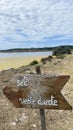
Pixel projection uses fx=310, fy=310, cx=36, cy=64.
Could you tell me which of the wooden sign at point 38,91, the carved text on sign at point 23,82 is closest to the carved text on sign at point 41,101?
the wooden sign at point 38,91

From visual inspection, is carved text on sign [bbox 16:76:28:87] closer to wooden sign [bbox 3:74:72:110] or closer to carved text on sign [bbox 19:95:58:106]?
wooden sign [bbox 3:74:72:110]

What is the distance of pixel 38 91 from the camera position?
497cm

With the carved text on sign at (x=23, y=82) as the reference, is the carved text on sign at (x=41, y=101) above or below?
below

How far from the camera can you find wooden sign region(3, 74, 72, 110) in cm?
488

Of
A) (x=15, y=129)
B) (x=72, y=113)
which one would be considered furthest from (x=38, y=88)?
(x=72, y=113)

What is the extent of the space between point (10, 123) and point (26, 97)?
2423mm

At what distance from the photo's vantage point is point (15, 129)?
696 centimetres

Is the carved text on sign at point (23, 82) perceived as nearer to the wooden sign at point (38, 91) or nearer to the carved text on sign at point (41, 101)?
the wooden sign at point (38, 91)

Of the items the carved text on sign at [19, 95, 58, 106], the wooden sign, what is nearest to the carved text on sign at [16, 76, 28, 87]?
the wooden sign

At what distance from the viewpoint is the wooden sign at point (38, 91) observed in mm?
4879

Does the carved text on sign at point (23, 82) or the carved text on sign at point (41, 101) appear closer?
the carved text on sign at point (41, 101)

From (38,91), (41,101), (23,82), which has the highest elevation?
(23,82)

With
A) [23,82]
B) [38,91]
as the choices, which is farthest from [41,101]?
[23,82]

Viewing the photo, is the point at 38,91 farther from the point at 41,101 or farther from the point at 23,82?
the point at 23,82
